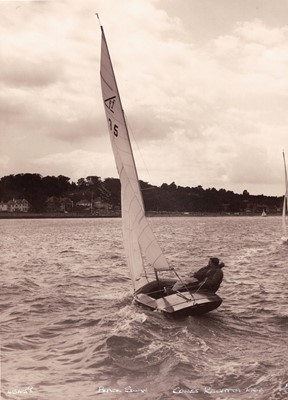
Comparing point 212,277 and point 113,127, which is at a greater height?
point 113,127

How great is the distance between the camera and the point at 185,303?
14953 mm

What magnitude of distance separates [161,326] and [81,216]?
163 m

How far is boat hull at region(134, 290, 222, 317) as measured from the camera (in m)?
14.9

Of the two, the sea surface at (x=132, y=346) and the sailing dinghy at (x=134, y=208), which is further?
the sailing dinghy at (x=134, y=208)

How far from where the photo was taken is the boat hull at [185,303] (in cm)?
1485

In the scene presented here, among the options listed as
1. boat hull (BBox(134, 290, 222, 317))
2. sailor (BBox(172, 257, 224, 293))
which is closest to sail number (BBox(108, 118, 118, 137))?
sailor (BBox(172, 257, 224, 293))

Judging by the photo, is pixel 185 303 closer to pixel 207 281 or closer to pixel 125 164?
pixel 207 281

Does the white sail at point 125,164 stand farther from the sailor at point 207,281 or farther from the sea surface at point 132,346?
the sea surface at point 132,346

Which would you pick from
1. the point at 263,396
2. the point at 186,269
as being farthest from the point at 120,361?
the point at 186,269

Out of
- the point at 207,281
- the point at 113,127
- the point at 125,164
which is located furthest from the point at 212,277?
the point at 113,127

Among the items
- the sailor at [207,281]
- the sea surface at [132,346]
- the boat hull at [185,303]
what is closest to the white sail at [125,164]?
the sailor at [207,281]

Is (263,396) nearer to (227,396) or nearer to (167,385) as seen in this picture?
(227,396)

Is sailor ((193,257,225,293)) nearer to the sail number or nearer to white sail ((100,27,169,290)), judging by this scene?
white sail ((100,27,169,290))

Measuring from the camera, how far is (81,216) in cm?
17588
